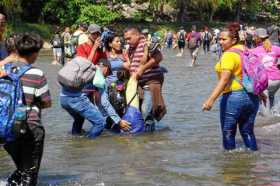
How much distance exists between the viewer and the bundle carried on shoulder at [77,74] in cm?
1005

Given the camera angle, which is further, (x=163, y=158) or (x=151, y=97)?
(x=151, y=97)

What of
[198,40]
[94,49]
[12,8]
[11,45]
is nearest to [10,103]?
[11,45]

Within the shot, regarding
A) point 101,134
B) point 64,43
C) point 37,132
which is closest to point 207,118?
point 101,134

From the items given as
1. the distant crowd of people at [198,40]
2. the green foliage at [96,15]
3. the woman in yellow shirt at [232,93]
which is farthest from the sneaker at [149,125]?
the green foliage at [96,15]

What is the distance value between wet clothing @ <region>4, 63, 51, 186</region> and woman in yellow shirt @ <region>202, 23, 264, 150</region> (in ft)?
7.91

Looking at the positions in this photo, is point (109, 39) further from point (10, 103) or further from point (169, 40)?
point (169, 40)

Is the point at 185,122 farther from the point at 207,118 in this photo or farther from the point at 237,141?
the point at 237,141

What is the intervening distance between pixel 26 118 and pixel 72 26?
1774 inches

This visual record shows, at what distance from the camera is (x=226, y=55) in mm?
8383

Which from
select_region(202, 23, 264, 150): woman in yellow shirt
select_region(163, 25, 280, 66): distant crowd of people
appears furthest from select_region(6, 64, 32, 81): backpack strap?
select_region(163, 25, 280, 66): distant crowd of people

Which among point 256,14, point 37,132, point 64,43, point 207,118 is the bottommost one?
point 256,14

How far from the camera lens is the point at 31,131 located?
6426 millimetres

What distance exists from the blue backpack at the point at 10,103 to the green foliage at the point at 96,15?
145 ft

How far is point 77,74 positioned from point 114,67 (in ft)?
4.68
